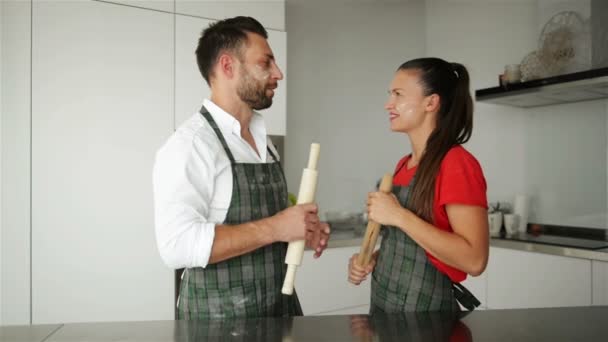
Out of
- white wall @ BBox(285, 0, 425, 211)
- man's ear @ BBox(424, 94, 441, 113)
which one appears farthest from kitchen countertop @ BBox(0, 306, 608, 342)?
white wall @ BBox(285, 0, 425, 211)

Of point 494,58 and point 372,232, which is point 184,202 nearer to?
point 372,232

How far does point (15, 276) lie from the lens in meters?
2.11

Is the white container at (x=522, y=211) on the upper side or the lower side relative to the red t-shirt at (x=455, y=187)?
lower

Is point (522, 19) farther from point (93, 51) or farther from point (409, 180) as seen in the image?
point (93, 51)

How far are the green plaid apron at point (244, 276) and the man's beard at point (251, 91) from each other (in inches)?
4.6

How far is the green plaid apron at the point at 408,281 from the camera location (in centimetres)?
122

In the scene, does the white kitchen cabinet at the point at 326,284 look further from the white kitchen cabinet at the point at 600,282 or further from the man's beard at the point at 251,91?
the man's beard at the point at 251,91

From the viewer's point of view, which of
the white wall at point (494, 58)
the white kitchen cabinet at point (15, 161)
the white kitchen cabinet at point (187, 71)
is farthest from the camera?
the white wall at point (494, 58)

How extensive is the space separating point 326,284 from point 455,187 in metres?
1.78

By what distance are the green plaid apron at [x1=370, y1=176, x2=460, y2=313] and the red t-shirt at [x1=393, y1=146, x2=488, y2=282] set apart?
30 mm

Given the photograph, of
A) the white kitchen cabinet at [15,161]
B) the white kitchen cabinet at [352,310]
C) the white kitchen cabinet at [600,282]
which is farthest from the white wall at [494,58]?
the white kitchen cabinet at [15,161]

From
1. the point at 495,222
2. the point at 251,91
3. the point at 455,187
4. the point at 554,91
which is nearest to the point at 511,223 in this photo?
the point at 495,222

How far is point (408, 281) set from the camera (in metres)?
1.24

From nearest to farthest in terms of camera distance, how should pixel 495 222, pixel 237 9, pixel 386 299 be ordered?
pixel 386 299, pixel 237 9, pixel 495 222
